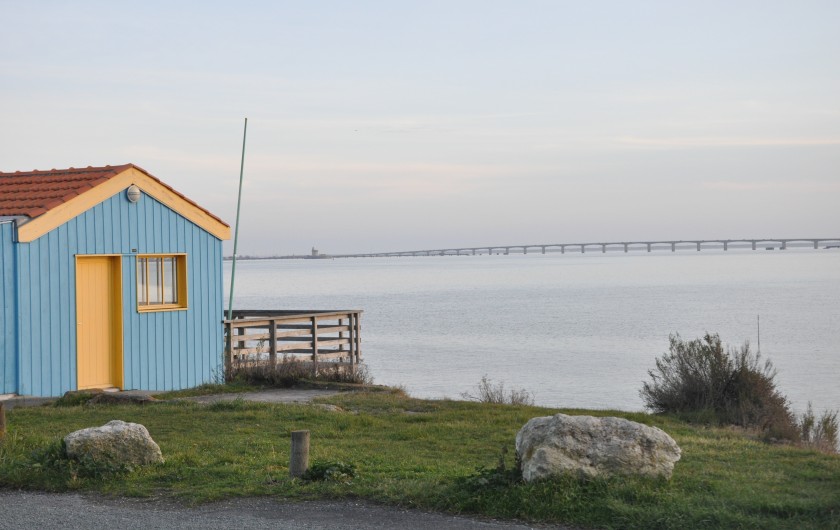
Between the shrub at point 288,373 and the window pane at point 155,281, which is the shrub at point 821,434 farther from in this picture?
the window pane at point 155,281

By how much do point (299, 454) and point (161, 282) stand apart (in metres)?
9.27

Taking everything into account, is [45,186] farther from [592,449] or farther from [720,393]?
[592,449]

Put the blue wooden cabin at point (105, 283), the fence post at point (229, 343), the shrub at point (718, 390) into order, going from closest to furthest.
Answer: the shrub at point (718, 390), the blue wooden cabin at point (105, 283), the fence post at point (229, 343)

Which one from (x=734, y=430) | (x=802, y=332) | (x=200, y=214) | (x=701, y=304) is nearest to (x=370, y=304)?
(x=701, y=304)

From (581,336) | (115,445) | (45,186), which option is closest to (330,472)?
(115,445)

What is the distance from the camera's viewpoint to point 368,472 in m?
8.43

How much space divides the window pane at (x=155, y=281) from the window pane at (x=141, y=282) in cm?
14

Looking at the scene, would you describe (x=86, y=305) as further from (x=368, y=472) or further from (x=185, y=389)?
(x=368, y=472)

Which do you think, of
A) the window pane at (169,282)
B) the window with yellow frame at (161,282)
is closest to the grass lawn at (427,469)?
the window with yellow frame at (161,282)

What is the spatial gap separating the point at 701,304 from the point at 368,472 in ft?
192

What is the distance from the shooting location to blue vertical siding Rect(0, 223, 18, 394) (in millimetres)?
14336

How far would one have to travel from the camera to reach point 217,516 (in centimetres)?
723

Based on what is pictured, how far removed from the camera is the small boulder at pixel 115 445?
850 centimetres

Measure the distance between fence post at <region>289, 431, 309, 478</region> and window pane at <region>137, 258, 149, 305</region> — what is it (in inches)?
347
